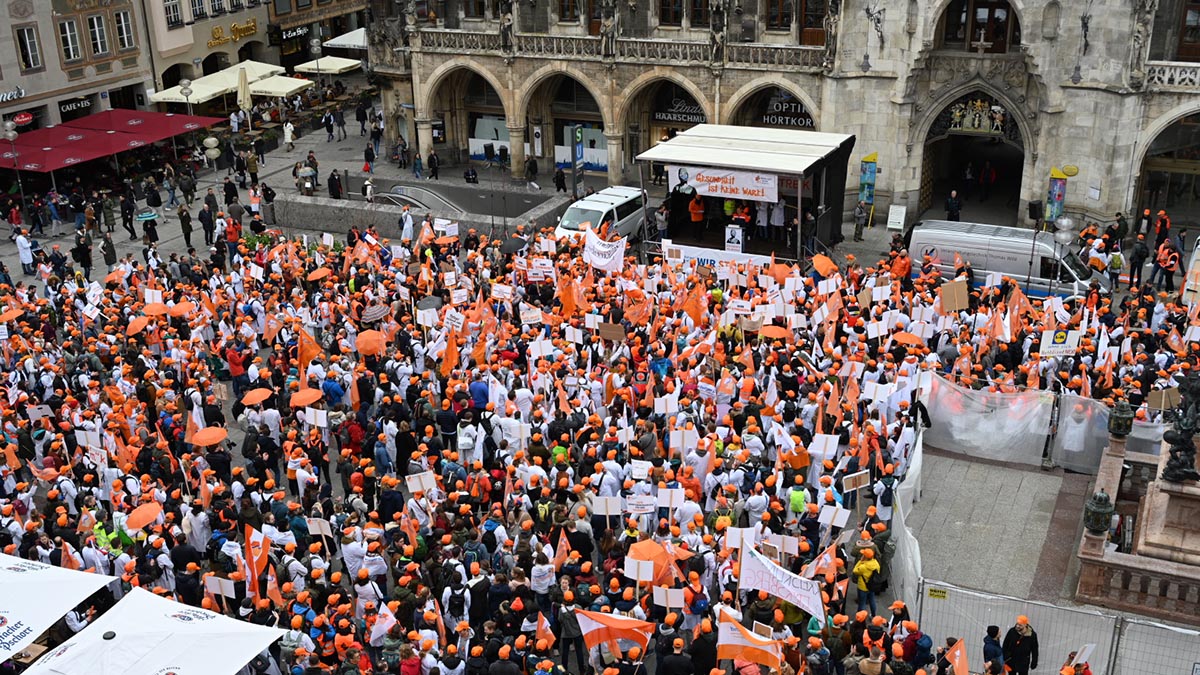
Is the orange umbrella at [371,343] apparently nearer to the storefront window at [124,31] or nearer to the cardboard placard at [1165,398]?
the cardboard placard at [1165,398]

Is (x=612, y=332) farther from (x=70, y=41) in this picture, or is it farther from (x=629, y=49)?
(x=70, y=41)

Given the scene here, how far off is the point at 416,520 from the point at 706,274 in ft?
41.4

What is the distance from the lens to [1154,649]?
15.4 metres

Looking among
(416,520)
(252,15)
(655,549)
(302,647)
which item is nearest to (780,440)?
(655,549)

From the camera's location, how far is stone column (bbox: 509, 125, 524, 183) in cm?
4506

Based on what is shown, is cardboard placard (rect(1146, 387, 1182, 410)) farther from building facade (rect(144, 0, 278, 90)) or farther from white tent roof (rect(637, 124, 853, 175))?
building facade (rect(144, 0, 278, 90))

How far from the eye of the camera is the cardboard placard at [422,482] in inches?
763

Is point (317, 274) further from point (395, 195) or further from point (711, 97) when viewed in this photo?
point (711, 97)

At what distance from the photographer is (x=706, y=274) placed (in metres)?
29.5

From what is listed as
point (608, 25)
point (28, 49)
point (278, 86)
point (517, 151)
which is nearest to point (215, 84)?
point (278, 86)

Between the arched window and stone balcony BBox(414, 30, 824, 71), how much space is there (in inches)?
155

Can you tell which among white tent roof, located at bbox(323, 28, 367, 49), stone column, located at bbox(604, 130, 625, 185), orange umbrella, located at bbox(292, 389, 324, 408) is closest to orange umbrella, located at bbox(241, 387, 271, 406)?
orange umbrella, located at bbox(292, 389, 324, 408)

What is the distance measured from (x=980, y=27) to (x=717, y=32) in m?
8.33

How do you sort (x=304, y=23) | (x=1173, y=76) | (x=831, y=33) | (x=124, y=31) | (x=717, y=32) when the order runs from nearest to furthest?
(x=1173, y=76), (x=831, y=33), (x=717, y=32), (x=124, y=31), (x=304, y=23)
